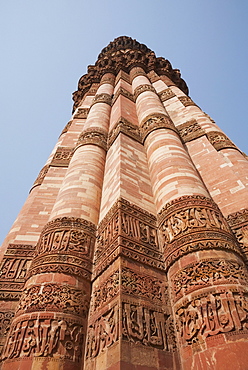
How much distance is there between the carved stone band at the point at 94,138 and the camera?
714 cm

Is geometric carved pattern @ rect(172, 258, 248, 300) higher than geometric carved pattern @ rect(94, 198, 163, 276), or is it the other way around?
geometric carved pattern @ rect(94, 198, 163, 276)

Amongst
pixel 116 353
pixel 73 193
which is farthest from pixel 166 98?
pixel 116 353

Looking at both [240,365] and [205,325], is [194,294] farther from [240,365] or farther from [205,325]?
[240,365]

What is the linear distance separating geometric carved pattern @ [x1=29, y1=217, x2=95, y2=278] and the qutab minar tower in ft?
0.06

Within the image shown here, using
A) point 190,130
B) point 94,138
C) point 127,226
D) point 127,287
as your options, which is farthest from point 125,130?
point 127,287

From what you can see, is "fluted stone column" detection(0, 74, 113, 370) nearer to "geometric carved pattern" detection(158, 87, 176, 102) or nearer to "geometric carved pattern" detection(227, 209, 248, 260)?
"geometric carved pattern" detection(227, 209, 248, 260)

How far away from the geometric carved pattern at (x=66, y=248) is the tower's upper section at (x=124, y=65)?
1149cm

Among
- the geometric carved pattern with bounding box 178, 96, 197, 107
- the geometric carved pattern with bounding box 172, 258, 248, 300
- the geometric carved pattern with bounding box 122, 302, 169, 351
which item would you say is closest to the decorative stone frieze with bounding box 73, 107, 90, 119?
the geometric carved pattern with bounding box 178, 96, 197, 107

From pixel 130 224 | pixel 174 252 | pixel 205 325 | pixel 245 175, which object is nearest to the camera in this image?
pixel 205 325

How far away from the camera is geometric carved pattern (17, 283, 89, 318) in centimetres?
314

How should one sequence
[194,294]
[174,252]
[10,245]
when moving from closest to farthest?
1. [194,294]
2. [174,252]
3. [10,245]

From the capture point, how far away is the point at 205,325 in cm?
256

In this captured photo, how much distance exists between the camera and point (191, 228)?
3625 millimetres

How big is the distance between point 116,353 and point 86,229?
2.20 meters
